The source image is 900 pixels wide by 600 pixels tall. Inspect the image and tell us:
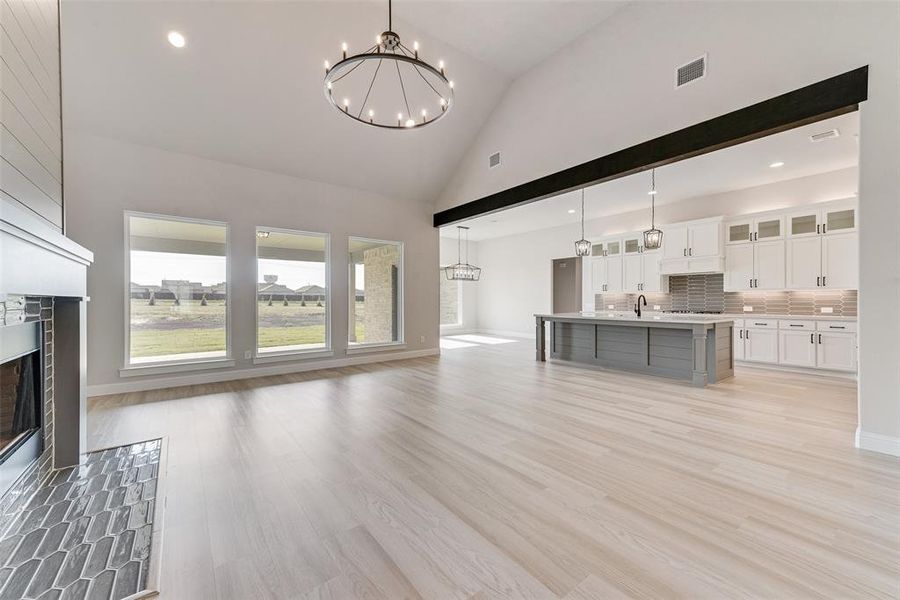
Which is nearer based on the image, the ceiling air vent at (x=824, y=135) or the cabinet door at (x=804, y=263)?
the ceiling air vent at (x=824, y=135)

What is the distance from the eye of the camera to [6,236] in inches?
53.5

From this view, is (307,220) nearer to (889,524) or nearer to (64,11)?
(64,11)

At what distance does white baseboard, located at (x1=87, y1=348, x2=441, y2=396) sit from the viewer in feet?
15.1

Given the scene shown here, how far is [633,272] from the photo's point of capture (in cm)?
780

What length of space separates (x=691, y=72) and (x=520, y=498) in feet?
14.4

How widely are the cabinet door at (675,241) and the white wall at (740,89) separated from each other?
3.51 metres

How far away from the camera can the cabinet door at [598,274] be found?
8.34 meters

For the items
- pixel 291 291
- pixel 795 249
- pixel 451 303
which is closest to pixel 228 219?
pixel 291 291

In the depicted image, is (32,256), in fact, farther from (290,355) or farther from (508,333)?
(508,333)

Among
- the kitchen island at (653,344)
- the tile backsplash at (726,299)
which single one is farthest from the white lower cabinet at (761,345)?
the kitchen island at (653,344)

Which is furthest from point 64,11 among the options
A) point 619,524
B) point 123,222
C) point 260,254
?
point 619,524

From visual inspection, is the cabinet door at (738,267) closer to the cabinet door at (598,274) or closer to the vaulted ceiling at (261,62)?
the cabinet door at (598,274)

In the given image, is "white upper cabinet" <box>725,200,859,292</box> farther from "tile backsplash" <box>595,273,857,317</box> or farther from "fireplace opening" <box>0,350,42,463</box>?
"fireplace opening" <box>0,350,42,463</box>

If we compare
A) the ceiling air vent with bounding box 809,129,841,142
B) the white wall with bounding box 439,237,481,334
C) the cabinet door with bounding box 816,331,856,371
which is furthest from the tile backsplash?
the white wall with bounding box 439,237,481,334
